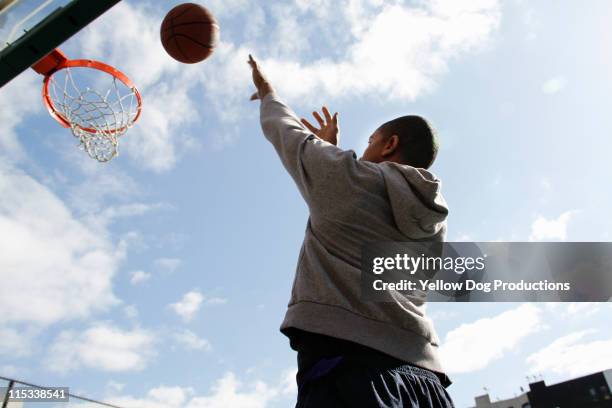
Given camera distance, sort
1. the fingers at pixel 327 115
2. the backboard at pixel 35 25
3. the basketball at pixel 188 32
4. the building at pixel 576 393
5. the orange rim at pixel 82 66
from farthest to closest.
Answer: the building at pixel 576 393, the orange rim at pixel 82 66, the basketball at pixel 188 32, the backboard at pixel 35 25, the fingers at pixel 327 115

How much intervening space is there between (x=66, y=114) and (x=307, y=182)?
222 inches

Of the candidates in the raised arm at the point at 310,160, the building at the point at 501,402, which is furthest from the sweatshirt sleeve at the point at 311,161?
the building at the point at 501,402

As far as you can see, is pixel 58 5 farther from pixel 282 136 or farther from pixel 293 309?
pixel 293 309

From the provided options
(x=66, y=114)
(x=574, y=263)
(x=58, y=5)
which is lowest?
(x=574, y=263)

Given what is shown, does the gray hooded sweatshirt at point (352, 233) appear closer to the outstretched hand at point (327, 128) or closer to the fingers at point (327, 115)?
the outstretched hand at point (327, 128)

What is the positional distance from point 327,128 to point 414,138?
1.82 ft

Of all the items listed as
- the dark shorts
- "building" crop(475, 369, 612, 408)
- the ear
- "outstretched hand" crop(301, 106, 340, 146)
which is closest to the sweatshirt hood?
the ear

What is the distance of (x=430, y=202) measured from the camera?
6.32 feet

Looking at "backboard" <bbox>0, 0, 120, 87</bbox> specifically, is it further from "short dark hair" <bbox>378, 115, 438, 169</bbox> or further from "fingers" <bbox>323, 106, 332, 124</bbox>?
"short dark hair" <bbox>378, 115, 438, 169</bbox>

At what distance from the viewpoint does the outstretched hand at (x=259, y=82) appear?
98.0 inches

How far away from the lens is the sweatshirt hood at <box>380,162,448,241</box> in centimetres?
191

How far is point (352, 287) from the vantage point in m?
1.75

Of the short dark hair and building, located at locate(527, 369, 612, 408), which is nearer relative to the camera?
the short dark hair

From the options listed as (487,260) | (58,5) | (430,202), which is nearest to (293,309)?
(430,202)
